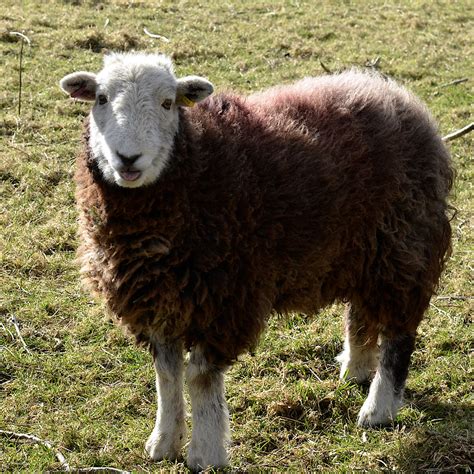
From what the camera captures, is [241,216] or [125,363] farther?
[125,363]

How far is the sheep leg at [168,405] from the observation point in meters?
4.46

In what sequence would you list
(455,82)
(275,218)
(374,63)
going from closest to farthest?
1. (275,218)
2. (455,82)
3. (374,63)

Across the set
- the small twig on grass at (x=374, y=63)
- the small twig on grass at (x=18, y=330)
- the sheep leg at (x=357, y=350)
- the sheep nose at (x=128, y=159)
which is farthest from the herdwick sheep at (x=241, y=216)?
the small twig on grass at (x=374, y=63)

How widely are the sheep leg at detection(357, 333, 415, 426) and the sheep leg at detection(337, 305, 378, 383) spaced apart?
20cm

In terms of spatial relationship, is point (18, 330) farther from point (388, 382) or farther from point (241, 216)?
point (388, 382)

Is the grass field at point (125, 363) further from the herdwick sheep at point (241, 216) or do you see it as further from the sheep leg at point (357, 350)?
the herdwick sheep at point (241, 216)

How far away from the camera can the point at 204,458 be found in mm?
4430

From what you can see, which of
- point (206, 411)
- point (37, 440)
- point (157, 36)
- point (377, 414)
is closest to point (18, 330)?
point (37, 440)

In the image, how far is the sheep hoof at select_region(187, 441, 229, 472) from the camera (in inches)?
174

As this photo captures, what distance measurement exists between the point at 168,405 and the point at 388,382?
1.35 m

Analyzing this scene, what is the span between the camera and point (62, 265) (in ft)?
21.1

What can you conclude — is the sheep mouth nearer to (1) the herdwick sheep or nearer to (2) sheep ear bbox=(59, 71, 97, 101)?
(1) the herdwick sheep

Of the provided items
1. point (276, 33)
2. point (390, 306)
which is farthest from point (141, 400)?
point (276, 33)

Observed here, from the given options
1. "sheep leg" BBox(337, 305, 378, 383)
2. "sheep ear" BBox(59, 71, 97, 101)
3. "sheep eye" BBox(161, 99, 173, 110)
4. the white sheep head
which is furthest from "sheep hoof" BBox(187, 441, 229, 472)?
"sheep ear" BBox(59, 71, 97, 101)
